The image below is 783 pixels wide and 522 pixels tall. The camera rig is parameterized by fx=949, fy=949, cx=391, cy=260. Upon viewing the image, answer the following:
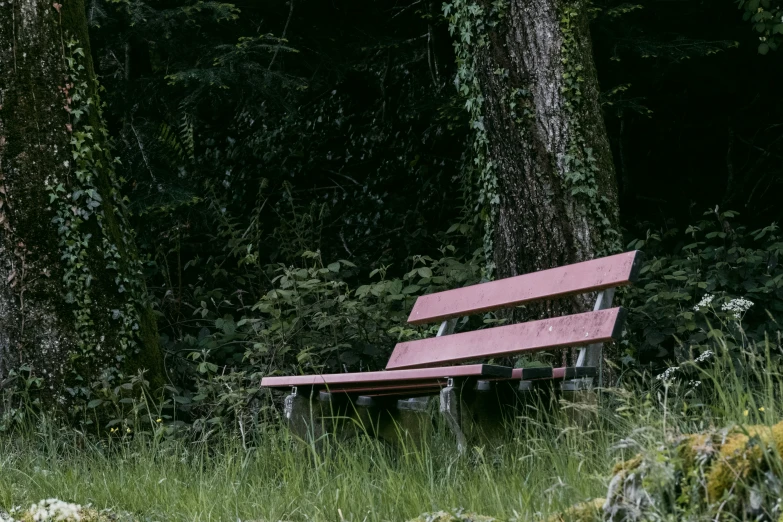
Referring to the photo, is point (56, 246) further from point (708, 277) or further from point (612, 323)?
point (708, 277)

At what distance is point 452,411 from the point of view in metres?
3.88

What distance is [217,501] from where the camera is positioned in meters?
3.60

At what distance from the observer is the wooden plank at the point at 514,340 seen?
4105 mm

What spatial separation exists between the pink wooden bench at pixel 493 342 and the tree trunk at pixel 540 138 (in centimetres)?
91

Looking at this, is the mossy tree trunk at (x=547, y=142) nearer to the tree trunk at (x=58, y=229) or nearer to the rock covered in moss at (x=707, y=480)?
the tree trunk at (x=58, y=229)

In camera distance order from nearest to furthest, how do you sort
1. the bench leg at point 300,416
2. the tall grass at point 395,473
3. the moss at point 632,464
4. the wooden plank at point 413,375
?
the moss at point 632,464 < the tall grass at point 395,473 < the wooden plank at point 413,375 < the bench leg at point 300,416

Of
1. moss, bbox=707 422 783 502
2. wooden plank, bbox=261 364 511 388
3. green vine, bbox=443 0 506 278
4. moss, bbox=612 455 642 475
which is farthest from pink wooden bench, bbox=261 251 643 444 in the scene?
moss, bbox=707 422 783 502

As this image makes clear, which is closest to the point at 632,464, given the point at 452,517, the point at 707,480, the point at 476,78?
the point at 707,480

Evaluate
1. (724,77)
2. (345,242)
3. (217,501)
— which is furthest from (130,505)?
(724,77)

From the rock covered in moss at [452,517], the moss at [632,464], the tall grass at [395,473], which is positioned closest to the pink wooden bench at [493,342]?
the tall grass at [395,473]

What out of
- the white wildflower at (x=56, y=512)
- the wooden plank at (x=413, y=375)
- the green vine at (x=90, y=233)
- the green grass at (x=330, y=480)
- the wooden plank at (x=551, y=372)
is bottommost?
the green grass at (x=330, y=480)

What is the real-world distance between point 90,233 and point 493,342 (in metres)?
2.65

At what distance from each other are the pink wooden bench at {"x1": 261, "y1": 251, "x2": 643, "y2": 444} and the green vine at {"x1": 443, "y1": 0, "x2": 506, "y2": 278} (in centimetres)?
103

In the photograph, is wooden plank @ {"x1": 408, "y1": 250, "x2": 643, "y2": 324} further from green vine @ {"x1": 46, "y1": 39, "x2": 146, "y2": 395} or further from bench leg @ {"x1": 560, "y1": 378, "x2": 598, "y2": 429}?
green vine @ {"x1": 46, "y1": 39, "x2": 146, "y2": 395}
